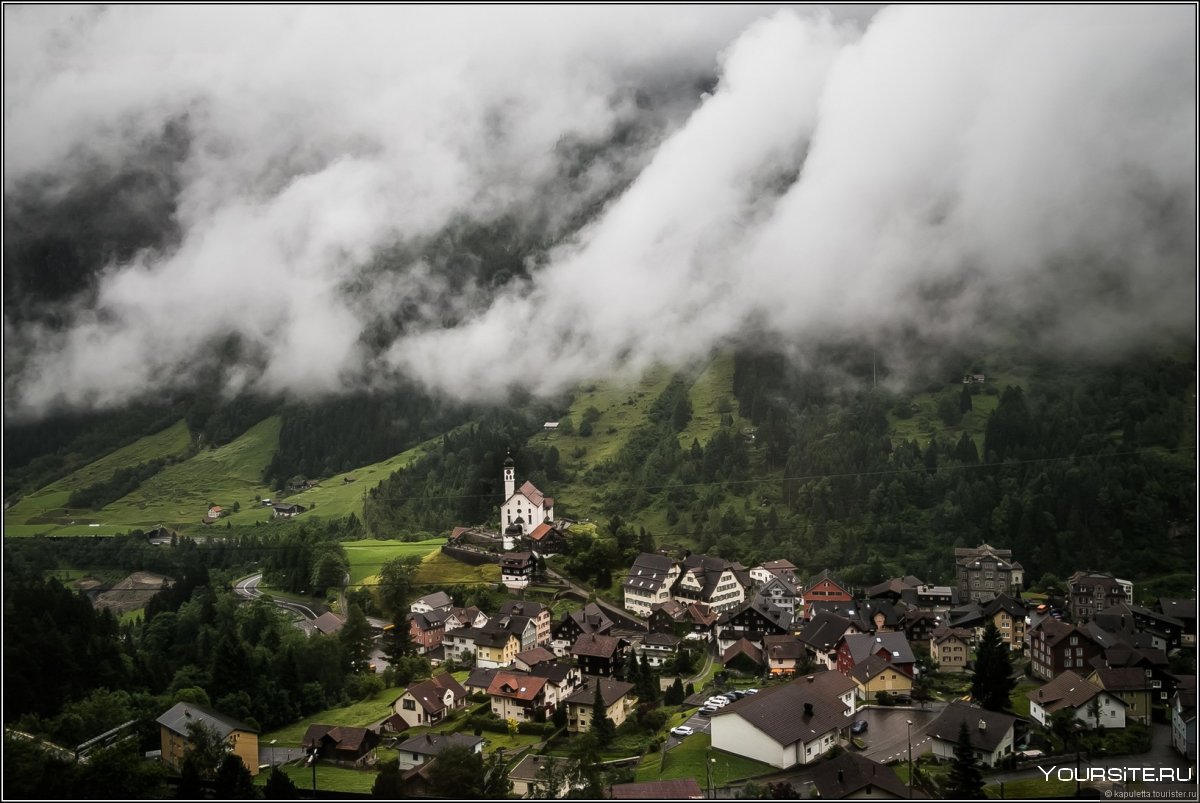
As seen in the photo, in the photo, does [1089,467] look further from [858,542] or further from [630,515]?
[630,515]

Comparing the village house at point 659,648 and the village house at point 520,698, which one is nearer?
the village house at point 520,698

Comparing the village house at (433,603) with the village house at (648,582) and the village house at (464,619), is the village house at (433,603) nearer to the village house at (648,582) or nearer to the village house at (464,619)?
the village house at (464,619)

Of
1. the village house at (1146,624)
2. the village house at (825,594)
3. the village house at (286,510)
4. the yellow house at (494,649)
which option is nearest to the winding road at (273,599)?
the yellow house at (494,649)

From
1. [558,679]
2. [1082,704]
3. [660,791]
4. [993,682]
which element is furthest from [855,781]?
[558,679]

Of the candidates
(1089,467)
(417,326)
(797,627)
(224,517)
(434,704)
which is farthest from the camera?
(417,326)

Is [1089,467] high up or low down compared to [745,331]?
down

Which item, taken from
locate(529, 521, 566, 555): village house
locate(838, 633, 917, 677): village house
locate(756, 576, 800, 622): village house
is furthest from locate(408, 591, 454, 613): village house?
locate(838, 633, 917, 677): village house

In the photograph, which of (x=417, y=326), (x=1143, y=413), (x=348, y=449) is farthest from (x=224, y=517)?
(x=1143, y=413)

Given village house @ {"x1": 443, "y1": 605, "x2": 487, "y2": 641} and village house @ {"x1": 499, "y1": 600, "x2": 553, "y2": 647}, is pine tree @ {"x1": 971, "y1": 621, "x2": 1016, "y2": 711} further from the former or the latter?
village house @ {"x1": 443, "y1": 605, "x2": 487, "y2": 641}
